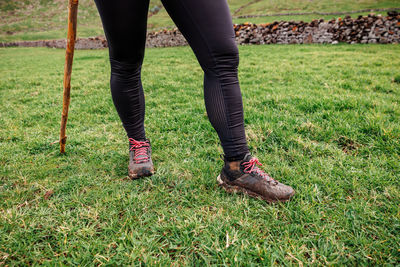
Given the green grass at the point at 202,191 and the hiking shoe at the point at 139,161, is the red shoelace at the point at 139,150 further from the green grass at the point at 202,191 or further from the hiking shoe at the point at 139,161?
the green grass at the point at 202,191

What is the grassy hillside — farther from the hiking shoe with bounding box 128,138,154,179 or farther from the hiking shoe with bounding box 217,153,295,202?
the hiking shoe with bounding box 217,153,295,202

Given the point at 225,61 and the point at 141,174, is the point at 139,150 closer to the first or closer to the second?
the point at 141,174

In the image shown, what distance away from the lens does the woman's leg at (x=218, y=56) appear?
4.88ft

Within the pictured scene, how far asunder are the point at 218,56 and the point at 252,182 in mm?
1009

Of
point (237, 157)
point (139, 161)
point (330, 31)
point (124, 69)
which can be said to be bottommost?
point (139, 161)

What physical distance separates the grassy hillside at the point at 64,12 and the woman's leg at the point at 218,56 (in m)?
37.7

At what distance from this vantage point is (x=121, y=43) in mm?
1734

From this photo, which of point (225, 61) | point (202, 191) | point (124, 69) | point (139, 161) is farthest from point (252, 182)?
point (124, 69)

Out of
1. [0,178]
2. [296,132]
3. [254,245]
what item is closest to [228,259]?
[254,245]

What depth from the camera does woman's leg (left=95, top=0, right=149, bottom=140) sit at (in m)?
1.59

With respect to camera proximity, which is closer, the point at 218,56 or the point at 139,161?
the point at 218,56

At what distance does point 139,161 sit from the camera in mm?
2186

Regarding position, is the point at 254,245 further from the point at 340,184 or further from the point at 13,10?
the point at 13,10

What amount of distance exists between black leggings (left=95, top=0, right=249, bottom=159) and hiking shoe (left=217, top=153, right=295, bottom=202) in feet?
0.33
